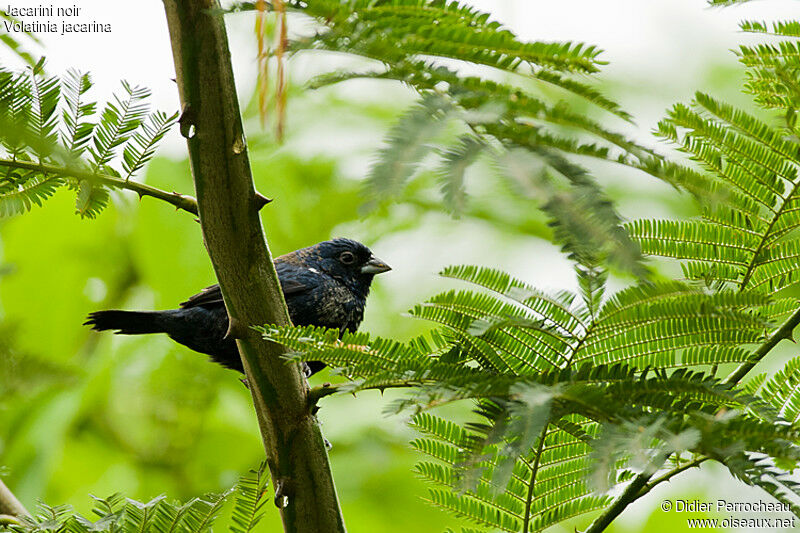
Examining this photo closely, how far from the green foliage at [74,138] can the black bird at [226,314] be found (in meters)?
1.25

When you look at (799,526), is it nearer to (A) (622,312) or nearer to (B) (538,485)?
(B) (538,485)

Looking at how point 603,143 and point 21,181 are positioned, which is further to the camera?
point 21,181

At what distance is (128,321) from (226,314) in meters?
0.39

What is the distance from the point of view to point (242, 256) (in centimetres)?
131

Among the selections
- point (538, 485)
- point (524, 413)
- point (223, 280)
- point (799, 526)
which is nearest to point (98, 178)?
point (223, 280)

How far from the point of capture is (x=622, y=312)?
130 cm

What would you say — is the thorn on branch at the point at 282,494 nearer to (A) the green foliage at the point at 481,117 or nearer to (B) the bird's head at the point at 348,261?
(A) the green foliage at the point at 481,117

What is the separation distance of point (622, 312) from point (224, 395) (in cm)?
381

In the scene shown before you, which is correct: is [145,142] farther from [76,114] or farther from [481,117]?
[481,117]

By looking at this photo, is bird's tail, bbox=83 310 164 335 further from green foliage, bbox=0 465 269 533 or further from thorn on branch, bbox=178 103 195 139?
thorn on branch, bbox=178 103 195 139

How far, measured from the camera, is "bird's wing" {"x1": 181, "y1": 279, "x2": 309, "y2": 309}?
3061 mm

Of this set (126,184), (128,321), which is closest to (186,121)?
(126,184)

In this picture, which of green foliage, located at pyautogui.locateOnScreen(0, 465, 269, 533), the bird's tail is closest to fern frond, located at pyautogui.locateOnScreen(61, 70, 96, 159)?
green foliage, located at pyautogui.locateOnScreen(0, 465, 269, 533)

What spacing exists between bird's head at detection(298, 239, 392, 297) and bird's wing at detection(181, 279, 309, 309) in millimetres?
263
